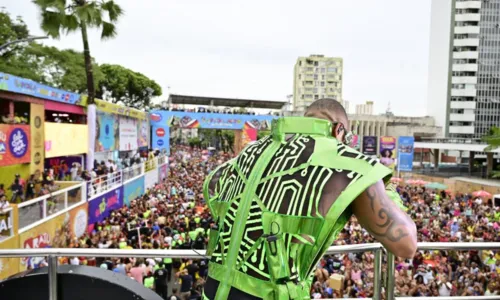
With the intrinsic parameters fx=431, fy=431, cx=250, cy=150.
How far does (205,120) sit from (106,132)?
38.2 ft

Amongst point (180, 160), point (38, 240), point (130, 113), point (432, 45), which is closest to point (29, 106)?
point (38, 240)

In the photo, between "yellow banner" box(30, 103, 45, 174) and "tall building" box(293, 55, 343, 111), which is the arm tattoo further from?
"tall building" box(293, 55, 343, 111)

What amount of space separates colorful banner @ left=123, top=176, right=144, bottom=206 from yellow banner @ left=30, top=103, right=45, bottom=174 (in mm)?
3884

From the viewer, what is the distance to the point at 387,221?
4.04 feet

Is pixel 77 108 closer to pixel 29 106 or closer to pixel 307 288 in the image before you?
pixel 29 106

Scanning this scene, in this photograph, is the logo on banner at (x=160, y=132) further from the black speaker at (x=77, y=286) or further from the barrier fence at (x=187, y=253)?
the black speaker at (x=77, y=286)

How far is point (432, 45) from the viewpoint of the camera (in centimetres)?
6588

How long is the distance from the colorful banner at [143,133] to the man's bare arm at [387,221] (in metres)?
27.4

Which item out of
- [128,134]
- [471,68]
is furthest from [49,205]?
[471,68]

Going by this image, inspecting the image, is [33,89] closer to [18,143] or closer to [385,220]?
[18,143]

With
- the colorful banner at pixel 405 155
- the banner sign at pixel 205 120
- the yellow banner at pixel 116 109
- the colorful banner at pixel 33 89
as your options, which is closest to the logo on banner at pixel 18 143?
the colorful banner at pixel 33 89

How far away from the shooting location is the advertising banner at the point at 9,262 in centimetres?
784

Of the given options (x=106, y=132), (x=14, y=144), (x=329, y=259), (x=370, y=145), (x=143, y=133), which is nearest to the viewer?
(x=329, y=259)

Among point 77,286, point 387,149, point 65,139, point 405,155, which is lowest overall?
point 405,155
